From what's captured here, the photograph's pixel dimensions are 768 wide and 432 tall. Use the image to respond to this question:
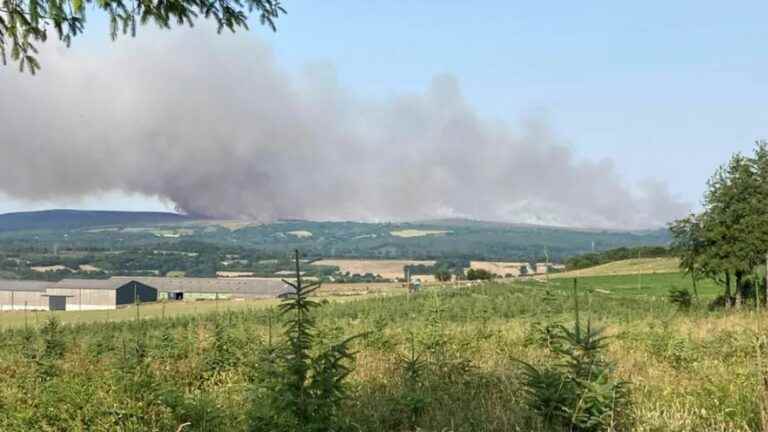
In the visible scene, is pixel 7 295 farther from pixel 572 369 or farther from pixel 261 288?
pixel 572 369

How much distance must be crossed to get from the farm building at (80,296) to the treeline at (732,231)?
123781 millimetres

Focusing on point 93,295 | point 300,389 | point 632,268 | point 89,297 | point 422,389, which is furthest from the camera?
point 89,297

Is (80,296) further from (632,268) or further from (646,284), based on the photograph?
(646,284)

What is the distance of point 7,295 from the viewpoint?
158 meters

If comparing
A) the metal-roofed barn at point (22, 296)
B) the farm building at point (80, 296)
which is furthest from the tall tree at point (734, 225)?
the metal-roofed barn at point (22, 296)

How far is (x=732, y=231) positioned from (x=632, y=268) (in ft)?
214

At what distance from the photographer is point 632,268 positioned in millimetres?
98000

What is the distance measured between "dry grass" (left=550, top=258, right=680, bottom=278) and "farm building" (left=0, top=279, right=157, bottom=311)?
94008 millimetres

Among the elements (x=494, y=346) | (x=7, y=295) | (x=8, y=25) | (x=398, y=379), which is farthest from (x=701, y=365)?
(x=7, y=295)

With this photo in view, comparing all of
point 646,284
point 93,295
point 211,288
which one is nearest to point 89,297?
point 93,295

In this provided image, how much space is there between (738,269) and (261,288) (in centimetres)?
13263

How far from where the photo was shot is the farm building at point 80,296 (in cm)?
14338

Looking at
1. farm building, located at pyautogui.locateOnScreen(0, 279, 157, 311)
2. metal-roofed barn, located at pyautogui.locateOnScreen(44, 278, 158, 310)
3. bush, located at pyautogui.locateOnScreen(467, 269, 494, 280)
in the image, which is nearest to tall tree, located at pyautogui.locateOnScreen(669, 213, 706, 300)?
bush, located at pyautogui.locateOnScreen(467, 269, 494, 280)

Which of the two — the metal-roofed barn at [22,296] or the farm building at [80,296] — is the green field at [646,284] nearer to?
the farm building at [80,296]
